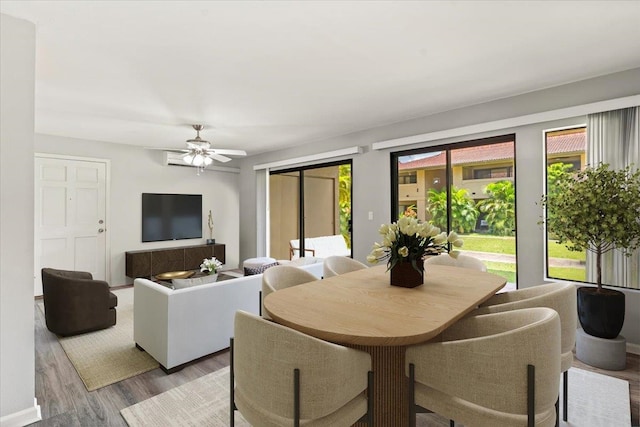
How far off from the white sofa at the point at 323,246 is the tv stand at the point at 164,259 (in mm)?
1661

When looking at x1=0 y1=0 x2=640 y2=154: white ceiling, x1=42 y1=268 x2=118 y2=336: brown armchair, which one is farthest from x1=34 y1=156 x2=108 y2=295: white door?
x1=42 y1=268 x2=118 y2=336: brown armchair

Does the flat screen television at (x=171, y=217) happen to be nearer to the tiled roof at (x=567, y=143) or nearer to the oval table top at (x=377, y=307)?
the oval table top at (x=377, y=307)

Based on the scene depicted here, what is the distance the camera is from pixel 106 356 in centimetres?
279

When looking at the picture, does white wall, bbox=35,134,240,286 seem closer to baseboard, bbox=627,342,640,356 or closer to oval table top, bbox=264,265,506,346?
oval table top, bbox=264,265,506,346

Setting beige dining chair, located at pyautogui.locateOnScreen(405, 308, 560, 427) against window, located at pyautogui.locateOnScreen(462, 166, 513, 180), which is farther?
window, located at pyautogui.locateOnScreen(462, 166, 513, 180)

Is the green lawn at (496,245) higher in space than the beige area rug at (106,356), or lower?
higher

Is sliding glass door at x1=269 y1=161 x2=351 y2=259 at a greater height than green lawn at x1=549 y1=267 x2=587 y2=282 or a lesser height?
greater

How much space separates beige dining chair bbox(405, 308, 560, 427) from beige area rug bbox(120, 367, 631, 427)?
98cm

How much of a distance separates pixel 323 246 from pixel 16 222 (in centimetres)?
431

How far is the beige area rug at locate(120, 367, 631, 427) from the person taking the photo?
1933mm

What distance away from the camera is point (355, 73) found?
110 inches

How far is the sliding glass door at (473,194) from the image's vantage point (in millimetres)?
3578

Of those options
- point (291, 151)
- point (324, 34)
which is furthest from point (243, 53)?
point (291, 151)

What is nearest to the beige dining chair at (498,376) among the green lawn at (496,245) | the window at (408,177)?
the green lawn at (496,245)
